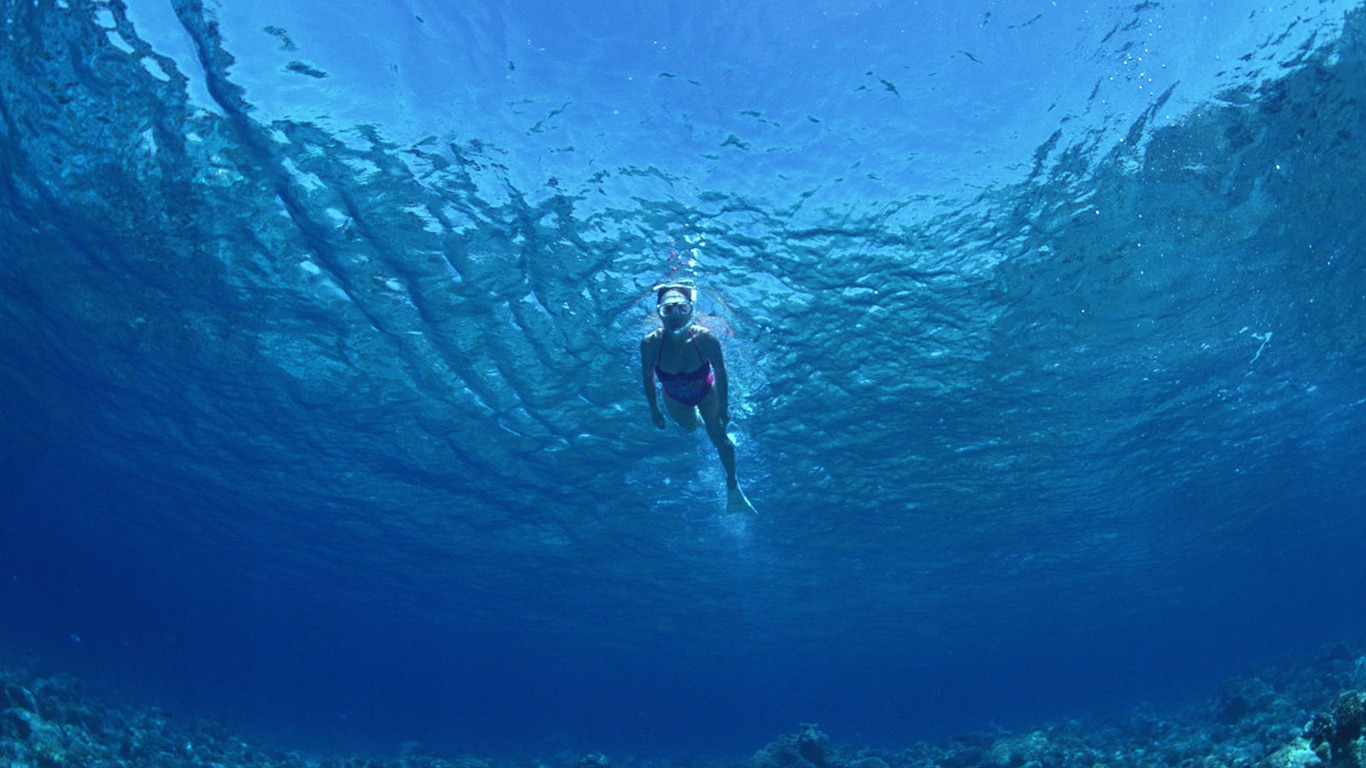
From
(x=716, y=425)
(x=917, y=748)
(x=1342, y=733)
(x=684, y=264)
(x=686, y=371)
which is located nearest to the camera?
(x=1342, y=733)

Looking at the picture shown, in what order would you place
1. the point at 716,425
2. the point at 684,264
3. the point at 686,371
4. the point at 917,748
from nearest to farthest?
the point at 686,371 → the point at 716,425 → the point at 684,264 → the point at 917,748

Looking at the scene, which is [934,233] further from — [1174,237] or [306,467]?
[306,467]

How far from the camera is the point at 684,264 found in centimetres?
1352

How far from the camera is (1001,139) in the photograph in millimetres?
11281

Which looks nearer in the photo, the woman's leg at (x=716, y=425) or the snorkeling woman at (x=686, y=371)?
the snorkeling woman at (x=686, y=371)

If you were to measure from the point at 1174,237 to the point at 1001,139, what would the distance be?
243 inches

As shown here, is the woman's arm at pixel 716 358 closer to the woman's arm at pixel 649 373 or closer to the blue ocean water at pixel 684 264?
the woman's arm at pixel 649 373

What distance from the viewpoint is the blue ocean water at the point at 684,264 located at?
10.1 meters

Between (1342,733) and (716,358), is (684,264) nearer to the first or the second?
(716,358)

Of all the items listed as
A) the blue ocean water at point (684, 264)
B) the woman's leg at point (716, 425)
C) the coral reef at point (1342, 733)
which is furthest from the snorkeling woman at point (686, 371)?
the coral reef at point (1342, 733)

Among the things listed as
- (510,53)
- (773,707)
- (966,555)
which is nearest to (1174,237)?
(510,53)

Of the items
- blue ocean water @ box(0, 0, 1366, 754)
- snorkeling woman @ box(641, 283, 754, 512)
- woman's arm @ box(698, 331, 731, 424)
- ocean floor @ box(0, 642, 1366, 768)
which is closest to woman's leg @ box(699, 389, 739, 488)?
snorkeling woman @ box(641, 283, 754, 512)

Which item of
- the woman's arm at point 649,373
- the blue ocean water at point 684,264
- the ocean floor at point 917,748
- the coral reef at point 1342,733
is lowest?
the coral reef at point 1342,733

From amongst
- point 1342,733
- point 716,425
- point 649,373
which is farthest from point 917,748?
point 1342,733
